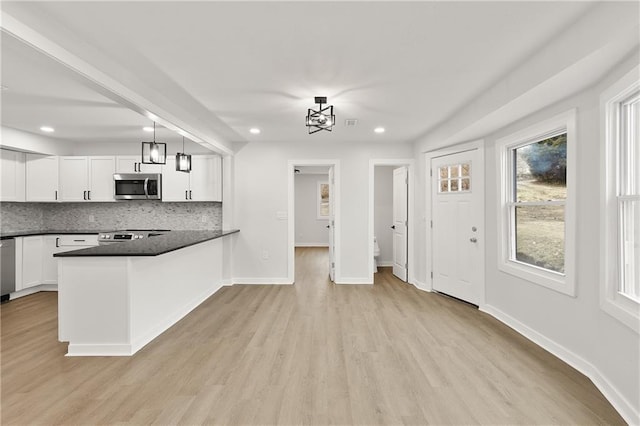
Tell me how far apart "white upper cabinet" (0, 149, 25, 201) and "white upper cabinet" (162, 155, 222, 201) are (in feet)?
6.70

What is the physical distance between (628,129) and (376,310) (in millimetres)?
2919

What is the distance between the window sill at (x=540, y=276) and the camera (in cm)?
264

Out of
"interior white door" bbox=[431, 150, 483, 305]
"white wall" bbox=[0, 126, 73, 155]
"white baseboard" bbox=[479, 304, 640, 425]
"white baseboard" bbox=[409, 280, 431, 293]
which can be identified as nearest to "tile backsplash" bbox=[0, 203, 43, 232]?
"white wall" bbox=[0, 126, 73, 155]

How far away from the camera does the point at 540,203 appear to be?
120 inches

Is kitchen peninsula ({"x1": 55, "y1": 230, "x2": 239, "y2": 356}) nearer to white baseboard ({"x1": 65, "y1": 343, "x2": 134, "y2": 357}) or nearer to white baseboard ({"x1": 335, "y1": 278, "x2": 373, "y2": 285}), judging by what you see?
white baseboard ({"x1": 65, "y1": 343, "x2": 134, "y2": 357})

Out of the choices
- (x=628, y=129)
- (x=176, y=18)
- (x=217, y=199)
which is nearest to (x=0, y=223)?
(x=217, y=199)

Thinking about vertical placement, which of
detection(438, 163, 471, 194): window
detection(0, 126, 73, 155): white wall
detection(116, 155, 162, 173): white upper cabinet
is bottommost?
detection(438, 163, 471, 194): window

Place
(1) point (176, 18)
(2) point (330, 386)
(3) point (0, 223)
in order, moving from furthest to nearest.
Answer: (3) point (0, 223)
(2) point (330, 386)
(1) point (176, 18)

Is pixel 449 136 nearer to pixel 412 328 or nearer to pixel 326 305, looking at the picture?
pixel 412 328

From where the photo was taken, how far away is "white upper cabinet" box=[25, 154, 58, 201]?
4.89 metres

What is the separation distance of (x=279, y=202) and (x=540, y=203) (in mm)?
3639

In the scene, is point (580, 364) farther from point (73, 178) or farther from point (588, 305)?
point (73, 178)

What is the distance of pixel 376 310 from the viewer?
3.95 m

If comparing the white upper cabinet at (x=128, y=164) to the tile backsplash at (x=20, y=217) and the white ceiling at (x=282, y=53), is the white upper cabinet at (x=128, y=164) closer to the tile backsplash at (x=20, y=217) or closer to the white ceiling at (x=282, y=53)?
the white ceiling at (x=282, y=53)
